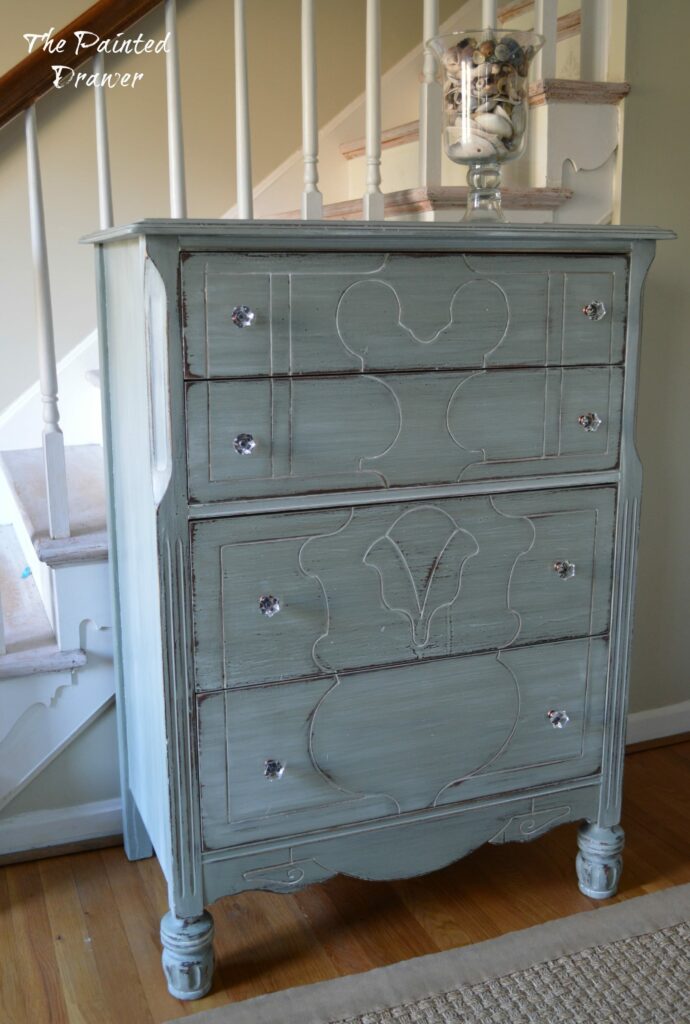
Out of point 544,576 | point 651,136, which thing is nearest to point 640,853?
point 544,576

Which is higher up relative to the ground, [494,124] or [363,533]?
[494,124]

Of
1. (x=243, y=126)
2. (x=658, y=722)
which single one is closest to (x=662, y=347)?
(x=658, y=722)

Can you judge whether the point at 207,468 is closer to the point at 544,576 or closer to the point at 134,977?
the point at 544,576

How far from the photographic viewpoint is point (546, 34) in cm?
195

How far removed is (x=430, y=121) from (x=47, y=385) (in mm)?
898

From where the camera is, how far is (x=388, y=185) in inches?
97.7

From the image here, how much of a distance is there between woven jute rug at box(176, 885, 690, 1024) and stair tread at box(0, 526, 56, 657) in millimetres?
753

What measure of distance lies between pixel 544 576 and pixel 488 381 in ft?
1.12

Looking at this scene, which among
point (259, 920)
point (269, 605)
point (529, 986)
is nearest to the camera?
point (269, 605)

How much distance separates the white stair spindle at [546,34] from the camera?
1.94m

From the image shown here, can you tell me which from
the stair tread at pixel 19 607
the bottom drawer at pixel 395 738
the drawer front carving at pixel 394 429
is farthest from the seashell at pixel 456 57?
the stair tread at pixel 19 607

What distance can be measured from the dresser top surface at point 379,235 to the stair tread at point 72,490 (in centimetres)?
57

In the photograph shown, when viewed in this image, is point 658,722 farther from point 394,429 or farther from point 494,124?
point 494,124

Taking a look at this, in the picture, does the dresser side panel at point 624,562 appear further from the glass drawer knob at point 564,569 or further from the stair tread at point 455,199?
the stair tread at point 455,199
